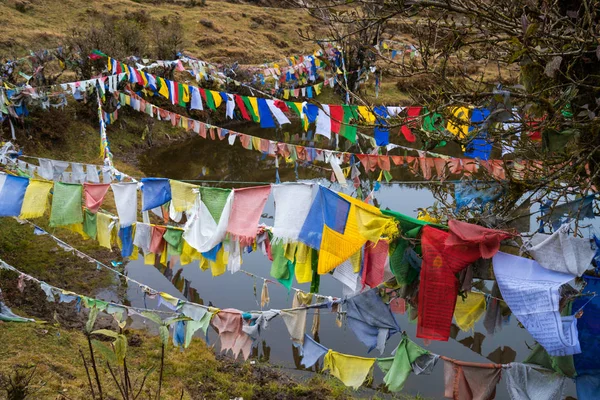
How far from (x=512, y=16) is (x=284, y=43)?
1590 inches

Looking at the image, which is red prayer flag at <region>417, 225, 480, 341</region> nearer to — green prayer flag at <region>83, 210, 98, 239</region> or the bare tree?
the bare tree

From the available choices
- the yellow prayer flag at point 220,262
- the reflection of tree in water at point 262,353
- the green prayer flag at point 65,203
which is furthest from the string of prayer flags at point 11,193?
the reflection of tree in water at point 262,353

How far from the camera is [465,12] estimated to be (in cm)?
548

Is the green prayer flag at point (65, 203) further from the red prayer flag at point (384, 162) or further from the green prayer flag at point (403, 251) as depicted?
the red prayer flag at point (384, 162)

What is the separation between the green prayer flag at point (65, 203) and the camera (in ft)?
29.8

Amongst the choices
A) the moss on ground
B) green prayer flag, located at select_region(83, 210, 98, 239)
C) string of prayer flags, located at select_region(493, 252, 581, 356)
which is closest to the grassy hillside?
green prayer flag, located at select_region(83, 210, 98, 239)

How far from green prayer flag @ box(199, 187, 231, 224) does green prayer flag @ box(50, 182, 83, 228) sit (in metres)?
2.44

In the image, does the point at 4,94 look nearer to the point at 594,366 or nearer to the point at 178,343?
the point at 178,343

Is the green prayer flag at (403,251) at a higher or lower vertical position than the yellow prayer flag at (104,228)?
higher

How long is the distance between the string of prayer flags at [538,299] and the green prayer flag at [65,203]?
6.51 metres

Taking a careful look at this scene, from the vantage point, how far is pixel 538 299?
527 cm

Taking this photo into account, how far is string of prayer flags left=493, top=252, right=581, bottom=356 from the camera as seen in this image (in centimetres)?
516

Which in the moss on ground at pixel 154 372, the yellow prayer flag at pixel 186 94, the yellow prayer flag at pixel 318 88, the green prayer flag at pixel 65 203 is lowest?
the moss on ground at pixel 154 372

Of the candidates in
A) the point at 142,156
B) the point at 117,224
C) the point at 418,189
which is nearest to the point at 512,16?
the point at 117,224
